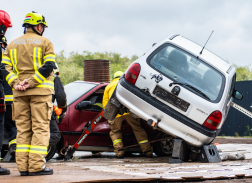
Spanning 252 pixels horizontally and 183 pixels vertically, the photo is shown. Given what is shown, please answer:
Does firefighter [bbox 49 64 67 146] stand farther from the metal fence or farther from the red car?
the metal fence

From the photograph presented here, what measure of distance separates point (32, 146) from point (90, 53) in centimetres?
4450

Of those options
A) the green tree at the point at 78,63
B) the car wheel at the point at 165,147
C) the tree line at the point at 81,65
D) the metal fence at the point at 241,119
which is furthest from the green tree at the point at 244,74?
the car wheel at the point at 165,147

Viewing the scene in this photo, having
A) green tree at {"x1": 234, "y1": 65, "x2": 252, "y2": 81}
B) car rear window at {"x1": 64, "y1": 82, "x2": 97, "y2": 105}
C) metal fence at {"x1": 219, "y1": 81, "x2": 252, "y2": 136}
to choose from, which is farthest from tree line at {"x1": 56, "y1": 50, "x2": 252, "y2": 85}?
car rear window at {"x1": 64, "y1": 82, "x2": 97, "y2": 105}

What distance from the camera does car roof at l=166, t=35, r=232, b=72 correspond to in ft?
19.4

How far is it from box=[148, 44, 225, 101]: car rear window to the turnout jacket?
2.03m

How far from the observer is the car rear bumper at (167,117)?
5418mm

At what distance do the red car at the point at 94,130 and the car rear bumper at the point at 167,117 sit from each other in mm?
1399

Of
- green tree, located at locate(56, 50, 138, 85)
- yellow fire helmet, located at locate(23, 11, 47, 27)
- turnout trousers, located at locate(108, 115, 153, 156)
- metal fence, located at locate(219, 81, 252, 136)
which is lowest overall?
green tree, located at locate(56, 50, 138, 85)

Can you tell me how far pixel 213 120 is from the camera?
5402mm

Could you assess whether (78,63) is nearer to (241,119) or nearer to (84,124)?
(241,119)

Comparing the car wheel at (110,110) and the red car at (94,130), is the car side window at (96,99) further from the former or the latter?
the car wheel at (110,110)

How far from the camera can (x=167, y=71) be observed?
222 inches

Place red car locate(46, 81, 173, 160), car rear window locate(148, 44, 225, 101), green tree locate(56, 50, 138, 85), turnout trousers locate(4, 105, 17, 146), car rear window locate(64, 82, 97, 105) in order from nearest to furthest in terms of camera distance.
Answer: turnout trousers locate(4, 105, 17, 146) < car rear window locate(148, 44, 225, 101) < red car locate(46, 81, 173, 160) < car rear window locate(64, 82, 97, 105) < green tree locate(56, 50, 138, 85)

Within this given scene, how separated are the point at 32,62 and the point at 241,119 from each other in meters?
13.2
